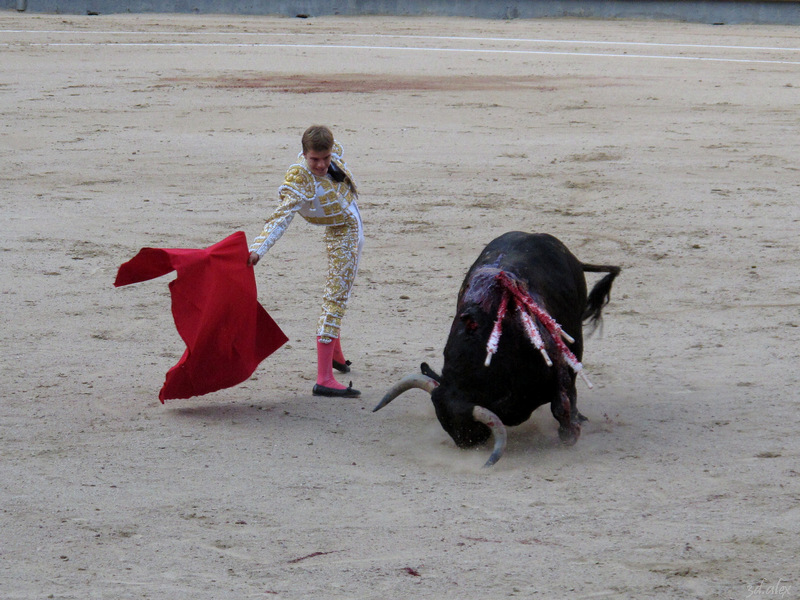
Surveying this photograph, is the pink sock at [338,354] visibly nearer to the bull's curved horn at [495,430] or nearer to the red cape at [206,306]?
the red cape at [206,306]

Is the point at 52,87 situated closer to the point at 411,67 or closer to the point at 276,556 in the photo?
the point at 411,67

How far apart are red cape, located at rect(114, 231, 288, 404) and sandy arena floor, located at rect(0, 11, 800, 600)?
170 mm

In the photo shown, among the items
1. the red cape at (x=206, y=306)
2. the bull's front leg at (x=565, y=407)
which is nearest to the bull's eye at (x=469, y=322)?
the bull's front leg at (x=565, y=407)

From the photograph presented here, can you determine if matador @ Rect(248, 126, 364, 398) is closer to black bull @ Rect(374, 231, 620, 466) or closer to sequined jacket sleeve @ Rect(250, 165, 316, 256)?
sequined jacket sleeve @ Rect(250, 165, 316, 256)

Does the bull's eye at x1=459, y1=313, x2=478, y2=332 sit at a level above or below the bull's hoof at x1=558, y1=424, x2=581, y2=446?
above

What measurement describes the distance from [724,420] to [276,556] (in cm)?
213

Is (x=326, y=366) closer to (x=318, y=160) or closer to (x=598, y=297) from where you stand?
(x=318, y=160)

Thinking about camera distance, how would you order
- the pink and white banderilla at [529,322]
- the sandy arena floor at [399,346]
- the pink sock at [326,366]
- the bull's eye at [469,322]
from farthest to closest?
the pink sock at [326,366], the bull's eye at [469,322], the pink and white banderilla at [529,322], the sandy arena floor at [399,346]

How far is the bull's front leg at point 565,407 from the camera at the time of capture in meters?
4.14

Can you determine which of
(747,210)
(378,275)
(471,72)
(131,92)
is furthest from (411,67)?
(378,275)

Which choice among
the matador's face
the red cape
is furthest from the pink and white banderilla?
the red cape

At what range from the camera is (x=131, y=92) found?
1212 cm

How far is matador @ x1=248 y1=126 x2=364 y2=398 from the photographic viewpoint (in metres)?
4.59

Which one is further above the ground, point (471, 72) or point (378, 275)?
point (471, 72)
